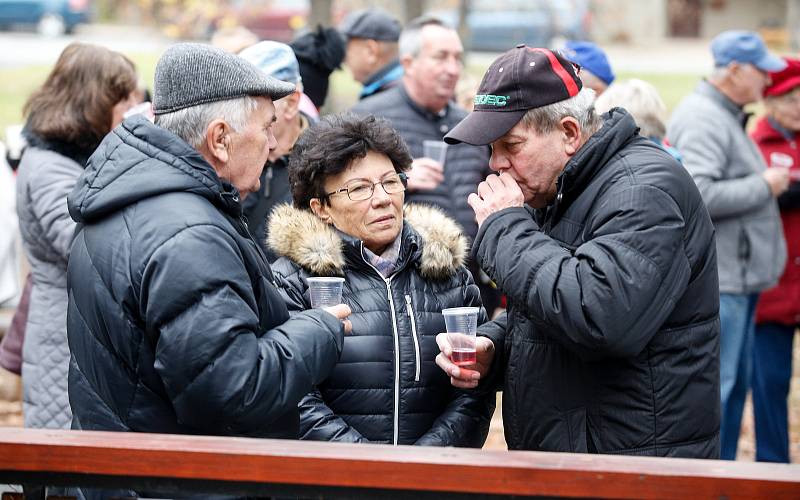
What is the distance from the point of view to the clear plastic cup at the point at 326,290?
321 centimetres

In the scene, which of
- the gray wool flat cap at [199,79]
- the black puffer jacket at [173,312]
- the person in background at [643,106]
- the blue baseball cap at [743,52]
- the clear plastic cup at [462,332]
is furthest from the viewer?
the blue baseball cap at [743,52]

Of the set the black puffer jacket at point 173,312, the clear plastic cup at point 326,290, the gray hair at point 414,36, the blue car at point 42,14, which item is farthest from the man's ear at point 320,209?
the blue car at point 42,14

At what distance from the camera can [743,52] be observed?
6.02m

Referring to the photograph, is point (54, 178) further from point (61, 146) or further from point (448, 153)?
point (448, 153)

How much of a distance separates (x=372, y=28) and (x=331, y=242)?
3909 millimetres

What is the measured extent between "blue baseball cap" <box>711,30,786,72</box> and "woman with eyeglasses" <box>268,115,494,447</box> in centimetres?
309

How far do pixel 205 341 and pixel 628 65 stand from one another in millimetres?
20625

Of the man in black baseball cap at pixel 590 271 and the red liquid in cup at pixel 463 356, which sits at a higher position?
the man in black baseball cap at pixel 590 271

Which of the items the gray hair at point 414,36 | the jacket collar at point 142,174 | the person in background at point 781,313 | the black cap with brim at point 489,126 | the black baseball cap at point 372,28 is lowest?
the person in background at point 781,313

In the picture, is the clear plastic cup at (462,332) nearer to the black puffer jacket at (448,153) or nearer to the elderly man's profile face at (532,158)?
the elderly man's profile face at (532,158)

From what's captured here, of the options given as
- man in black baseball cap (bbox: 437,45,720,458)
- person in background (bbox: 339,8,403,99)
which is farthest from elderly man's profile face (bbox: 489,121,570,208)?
person in background (bbox: 339,8,403,99)

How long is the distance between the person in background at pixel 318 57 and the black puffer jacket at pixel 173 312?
362 centimetres

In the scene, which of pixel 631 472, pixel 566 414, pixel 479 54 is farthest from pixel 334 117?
pixel 479 54

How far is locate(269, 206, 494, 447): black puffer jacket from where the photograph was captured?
3.36 meters
